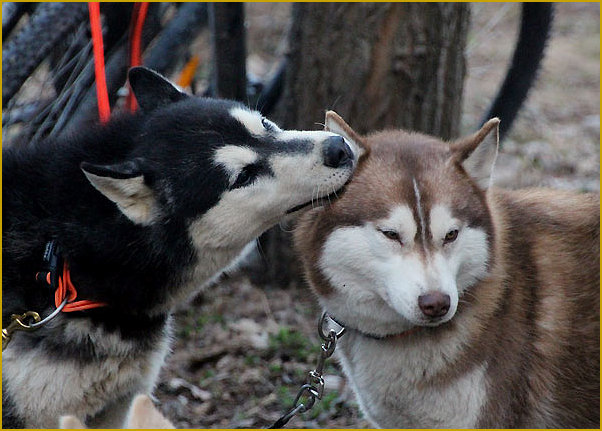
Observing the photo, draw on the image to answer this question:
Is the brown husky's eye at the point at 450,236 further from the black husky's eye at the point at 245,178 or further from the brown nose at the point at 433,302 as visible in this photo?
the black husky's eye at the point at 245,178

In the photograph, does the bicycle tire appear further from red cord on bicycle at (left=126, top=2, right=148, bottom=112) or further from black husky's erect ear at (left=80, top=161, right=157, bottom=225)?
black husky's erect ear at (left=80, top=161, right=157, bottom=225)

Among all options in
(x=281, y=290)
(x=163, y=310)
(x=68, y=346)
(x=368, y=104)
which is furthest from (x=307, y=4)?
(x=68, y=346)

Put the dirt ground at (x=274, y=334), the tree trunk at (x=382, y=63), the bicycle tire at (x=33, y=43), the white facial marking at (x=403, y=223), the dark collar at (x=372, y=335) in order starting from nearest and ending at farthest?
the white facial marking at (x=403, y=223) < the dark collar at (x=372, y=335) < the bicycle tire at (x=33, y=43) < the dirt ground at (x=274, y=334) < the tree trunk at (x=382, y=63)

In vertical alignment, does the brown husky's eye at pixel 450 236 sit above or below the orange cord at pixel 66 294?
above

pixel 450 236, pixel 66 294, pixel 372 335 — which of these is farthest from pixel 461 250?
pixel 66 294

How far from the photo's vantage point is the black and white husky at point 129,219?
3.47 m

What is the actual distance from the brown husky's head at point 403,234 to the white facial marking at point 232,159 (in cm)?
43

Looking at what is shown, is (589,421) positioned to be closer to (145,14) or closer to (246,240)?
(246,240)

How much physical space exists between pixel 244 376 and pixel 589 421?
2260mm

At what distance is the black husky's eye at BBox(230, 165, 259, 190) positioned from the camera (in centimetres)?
347

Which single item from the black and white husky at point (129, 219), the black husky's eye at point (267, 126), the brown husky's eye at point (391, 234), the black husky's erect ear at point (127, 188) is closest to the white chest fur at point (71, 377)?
the black and white husky at point (129, 219)

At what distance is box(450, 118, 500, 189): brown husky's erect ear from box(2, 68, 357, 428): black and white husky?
50 centimetres

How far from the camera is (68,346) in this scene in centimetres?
363

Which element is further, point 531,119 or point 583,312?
point 531,119
